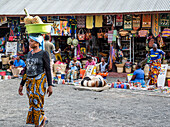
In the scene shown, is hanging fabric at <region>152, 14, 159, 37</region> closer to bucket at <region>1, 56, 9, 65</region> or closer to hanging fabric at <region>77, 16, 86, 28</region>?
hanging fabric at <region>77, 16, 86, 28</region>

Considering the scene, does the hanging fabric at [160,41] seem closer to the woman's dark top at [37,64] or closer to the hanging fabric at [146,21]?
the hanging fabric at [146,21]

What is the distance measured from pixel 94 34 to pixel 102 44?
1.13 meters

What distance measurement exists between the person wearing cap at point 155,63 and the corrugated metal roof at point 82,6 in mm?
2267

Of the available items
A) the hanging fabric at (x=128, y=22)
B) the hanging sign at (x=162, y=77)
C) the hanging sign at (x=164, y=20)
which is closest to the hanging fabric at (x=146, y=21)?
the hanging sign at (x=164, y=20)

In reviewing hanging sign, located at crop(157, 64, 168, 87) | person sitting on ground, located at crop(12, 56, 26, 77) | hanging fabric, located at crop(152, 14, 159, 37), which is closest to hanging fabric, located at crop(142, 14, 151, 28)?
hanging fabric, located at crop(152, 14, 159, 37)

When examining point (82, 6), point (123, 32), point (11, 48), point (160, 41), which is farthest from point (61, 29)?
point (160, 41)

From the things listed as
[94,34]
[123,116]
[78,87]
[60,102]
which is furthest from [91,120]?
[94,34]

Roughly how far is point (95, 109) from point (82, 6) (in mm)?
8855

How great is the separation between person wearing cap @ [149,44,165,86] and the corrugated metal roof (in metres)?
2.27

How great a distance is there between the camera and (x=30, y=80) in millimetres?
4922

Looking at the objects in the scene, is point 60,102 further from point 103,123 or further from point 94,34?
point 94,34

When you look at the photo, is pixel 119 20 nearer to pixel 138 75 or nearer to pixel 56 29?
pixel 56 29

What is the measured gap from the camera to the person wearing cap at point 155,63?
11.1 metres

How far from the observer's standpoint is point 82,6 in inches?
584
